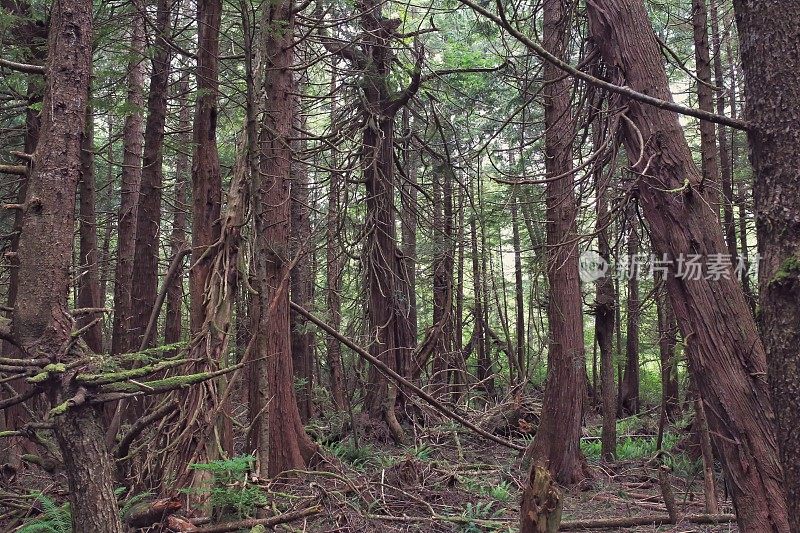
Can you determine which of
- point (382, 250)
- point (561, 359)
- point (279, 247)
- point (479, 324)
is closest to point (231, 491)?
point (279, 247)

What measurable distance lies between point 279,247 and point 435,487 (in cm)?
350

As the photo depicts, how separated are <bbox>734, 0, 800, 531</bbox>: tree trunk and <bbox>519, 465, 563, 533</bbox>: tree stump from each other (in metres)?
1.57

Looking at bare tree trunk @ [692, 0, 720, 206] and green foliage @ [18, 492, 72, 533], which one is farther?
bare tree trunk @ [692, 0, 720, 206]

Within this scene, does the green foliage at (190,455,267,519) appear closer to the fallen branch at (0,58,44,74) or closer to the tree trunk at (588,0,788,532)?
the fallen branch at (0,58,44,74)

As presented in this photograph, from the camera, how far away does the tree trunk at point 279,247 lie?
20.7 ft

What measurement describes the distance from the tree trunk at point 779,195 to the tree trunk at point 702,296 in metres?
1.79

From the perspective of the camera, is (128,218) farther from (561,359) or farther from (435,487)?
(561,359)

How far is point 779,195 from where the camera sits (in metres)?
2.25

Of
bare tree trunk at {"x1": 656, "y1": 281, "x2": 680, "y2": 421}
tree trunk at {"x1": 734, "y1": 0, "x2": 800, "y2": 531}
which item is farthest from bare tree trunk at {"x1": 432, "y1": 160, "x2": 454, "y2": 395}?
tree trunk at {"x1": 734, "y1": 0, "x2": 800, "y2": 531}

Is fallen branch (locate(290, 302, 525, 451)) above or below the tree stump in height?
above

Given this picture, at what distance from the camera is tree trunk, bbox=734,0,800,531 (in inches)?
85.9

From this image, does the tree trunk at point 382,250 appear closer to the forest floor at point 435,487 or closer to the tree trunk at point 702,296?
the forest floor at point 435,487

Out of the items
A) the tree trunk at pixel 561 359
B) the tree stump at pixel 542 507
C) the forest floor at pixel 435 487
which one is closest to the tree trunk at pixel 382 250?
the forest floor at pixel 435 487

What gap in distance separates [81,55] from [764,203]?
3.34 meters
